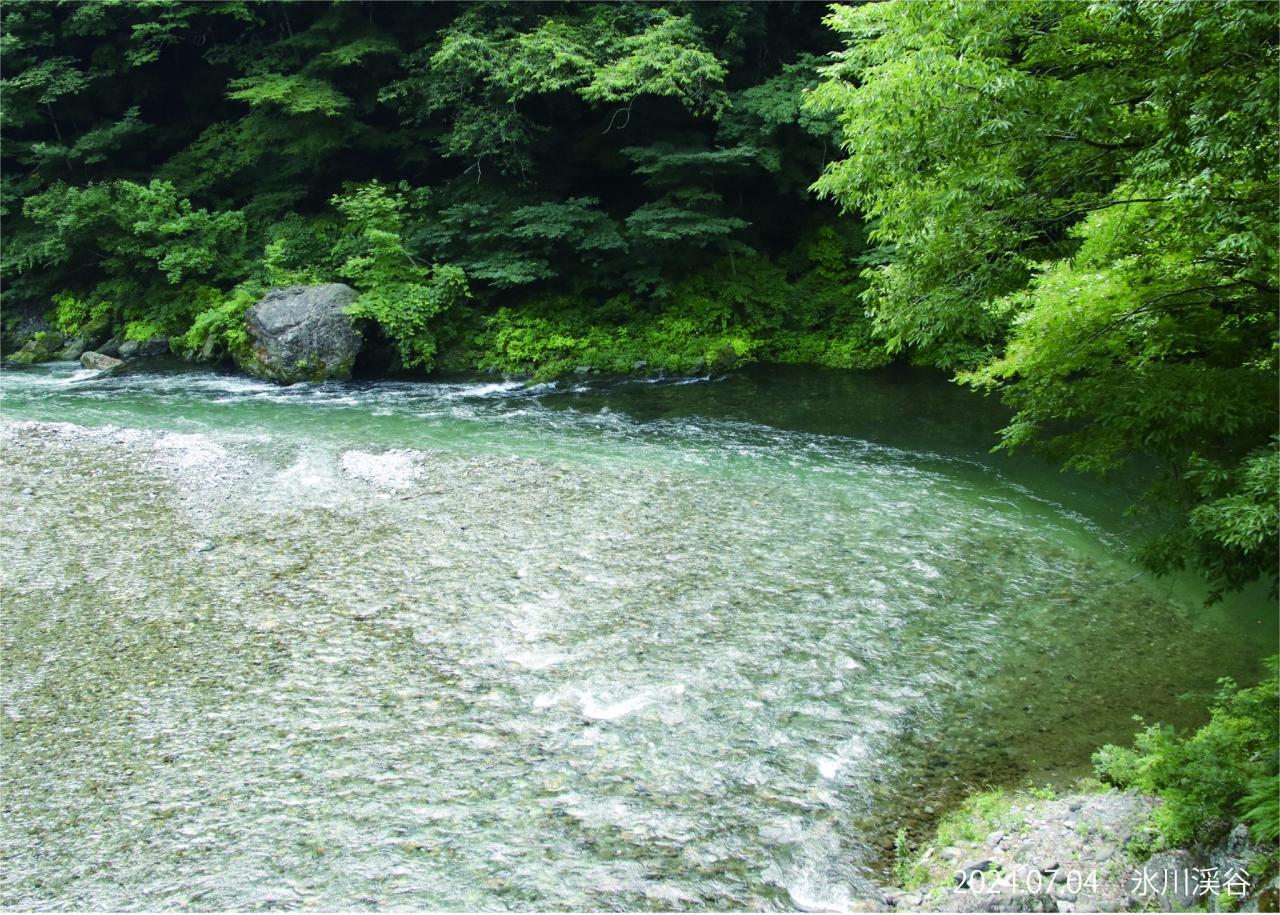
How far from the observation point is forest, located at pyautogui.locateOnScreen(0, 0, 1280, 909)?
17.2 feet

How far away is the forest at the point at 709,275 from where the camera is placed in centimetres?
523

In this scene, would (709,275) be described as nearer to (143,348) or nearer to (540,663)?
(143,348)

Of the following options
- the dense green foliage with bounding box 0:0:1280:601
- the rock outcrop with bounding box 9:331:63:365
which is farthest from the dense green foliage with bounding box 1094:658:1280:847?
the rock outcrop with bounding box 9:331:63:365

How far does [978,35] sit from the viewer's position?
5.57 meters

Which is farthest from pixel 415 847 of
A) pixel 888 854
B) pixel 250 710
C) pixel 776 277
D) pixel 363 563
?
pixel 776 277

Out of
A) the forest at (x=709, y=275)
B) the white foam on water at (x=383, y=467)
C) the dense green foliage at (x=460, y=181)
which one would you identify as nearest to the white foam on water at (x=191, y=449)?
the forest at (x=709, y=275)

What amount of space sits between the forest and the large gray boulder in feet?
2.46

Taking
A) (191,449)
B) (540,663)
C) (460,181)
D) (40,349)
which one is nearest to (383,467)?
(191,449)

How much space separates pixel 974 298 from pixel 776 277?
12.8m

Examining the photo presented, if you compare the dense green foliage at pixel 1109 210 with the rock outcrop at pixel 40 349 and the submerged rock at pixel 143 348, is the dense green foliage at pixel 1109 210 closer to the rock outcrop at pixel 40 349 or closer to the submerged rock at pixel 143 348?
the submerged rock at pixel 143 348

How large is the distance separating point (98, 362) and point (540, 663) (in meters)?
16.0

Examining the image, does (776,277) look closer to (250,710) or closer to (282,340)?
(282,340)

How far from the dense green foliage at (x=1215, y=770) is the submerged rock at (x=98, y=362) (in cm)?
1946

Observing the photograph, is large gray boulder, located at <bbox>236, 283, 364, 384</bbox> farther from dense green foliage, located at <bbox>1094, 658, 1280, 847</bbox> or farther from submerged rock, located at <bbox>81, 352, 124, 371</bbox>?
dense green foliage, located at <bbox>1094, 658, 1280, 847</bbox>
